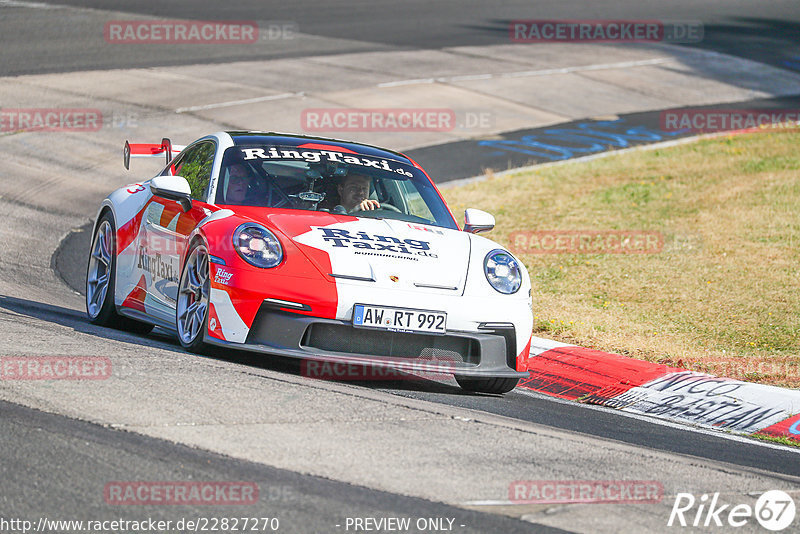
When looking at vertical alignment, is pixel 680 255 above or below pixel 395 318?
below

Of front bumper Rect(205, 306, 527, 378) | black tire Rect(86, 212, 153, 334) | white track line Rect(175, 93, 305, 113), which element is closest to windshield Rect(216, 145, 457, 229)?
front bumper Rect(205, 306, 527, 378)

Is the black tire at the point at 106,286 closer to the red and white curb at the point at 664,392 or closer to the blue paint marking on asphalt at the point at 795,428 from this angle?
the red and white curb at the point at 664,392

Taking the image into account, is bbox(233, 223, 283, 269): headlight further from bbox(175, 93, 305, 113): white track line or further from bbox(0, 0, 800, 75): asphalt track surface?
bbox(0, 0, 800, 75): asphalt track surface

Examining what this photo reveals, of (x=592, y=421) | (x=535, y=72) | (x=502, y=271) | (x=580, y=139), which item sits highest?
(x=535, y=72)

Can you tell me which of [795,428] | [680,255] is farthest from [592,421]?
[680,255]

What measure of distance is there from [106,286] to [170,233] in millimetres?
1067

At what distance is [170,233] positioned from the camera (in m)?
7.61

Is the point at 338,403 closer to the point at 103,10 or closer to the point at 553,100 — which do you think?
the point at 553,100

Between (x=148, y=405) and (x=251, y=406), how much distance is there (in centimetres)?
47

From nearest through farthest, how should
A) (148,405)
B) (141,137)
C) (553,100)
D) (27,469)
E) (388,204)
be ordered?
(27,469) → (148,405) → (388,204) → (141,137) → (553,100)

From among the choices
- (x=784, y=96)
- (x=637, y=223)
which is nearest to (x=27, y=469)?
(x=637, y=223)

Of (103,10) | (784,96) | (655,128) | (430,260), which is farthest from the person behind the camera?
(103,10)

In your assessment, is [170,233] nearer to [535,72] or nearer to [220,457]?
[220,457]

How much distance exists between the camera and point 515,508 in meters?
4.50
